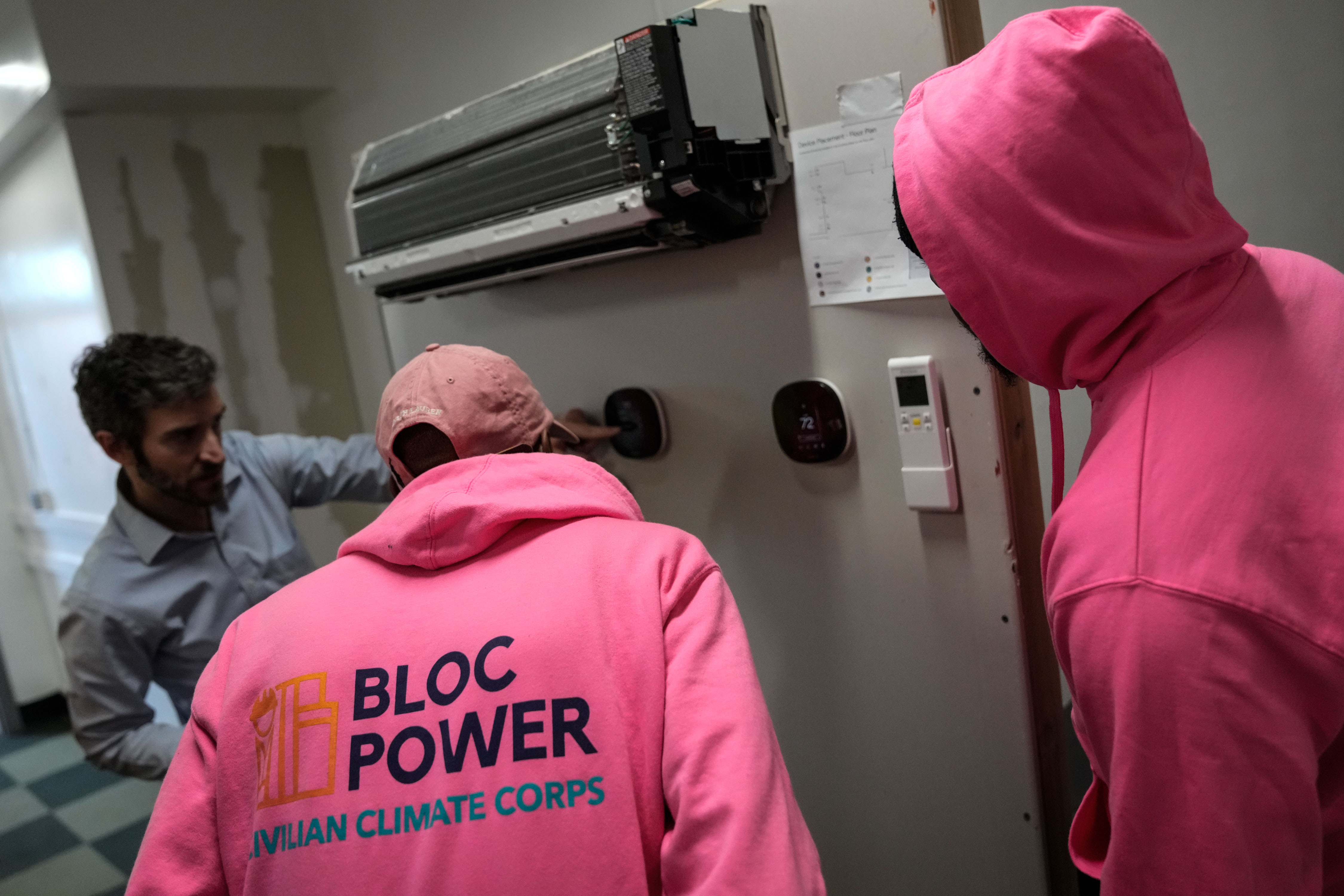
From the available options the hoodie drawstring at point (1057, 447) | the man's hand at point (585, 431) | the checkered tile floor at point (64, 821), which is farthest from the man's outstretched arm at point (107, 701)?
the hoodie drawstring at point (1057, 447)

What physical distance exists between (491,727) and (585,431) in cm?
87

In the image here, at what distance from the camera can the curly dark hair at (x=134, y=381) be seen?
65.4 inches

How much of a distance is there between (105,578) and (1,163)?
6.27 feet

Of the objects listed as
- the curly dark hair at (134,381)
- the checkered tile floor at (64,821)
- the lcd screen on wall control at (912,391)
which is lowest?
the checkered tile floor at (64,821)

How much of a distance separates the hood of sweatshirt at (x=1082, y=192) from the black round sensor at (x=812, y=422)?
1.92ft

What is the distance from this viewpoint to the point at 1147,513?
0.66 metres

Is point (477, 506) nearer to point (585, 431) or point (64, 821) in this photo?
point (585, 431)

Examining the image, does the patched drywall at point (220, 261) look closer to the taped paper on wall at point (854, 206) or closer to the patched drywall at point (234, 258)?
the patched drywall at point (234, 258)

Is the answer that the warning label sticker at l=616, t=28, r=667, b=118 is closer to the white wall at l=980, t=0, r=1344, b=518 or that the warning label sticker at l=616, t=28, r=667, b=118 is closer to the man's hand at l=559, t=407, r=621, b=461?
the man's hand at l=559, t=407, r=621, b=461

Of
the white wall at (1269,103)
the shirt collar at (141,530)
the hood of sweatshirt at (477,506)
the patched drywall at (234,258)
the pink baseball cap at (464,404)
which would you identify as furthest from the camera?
the patched drywall at (234,258)

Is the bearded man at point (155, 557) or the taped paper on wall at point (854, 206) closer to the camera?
the taped paper on wall at point (854, 206)

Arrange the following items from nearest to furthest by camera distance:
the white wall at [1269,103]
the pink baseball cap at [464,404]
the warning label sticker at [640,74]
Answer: the pink baseball cap at [464,404], the warning label sticker at [640,74], the white wall at [1269,103]

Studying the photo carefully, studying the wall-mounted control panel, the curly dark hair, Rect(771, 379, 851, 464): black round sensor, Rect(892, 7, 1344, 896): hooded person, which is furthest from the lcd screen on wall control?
the curly dark hair

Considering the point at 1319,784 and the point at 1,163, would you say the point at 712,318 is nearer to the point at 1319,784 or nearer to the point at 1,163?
the point at 1319,784
